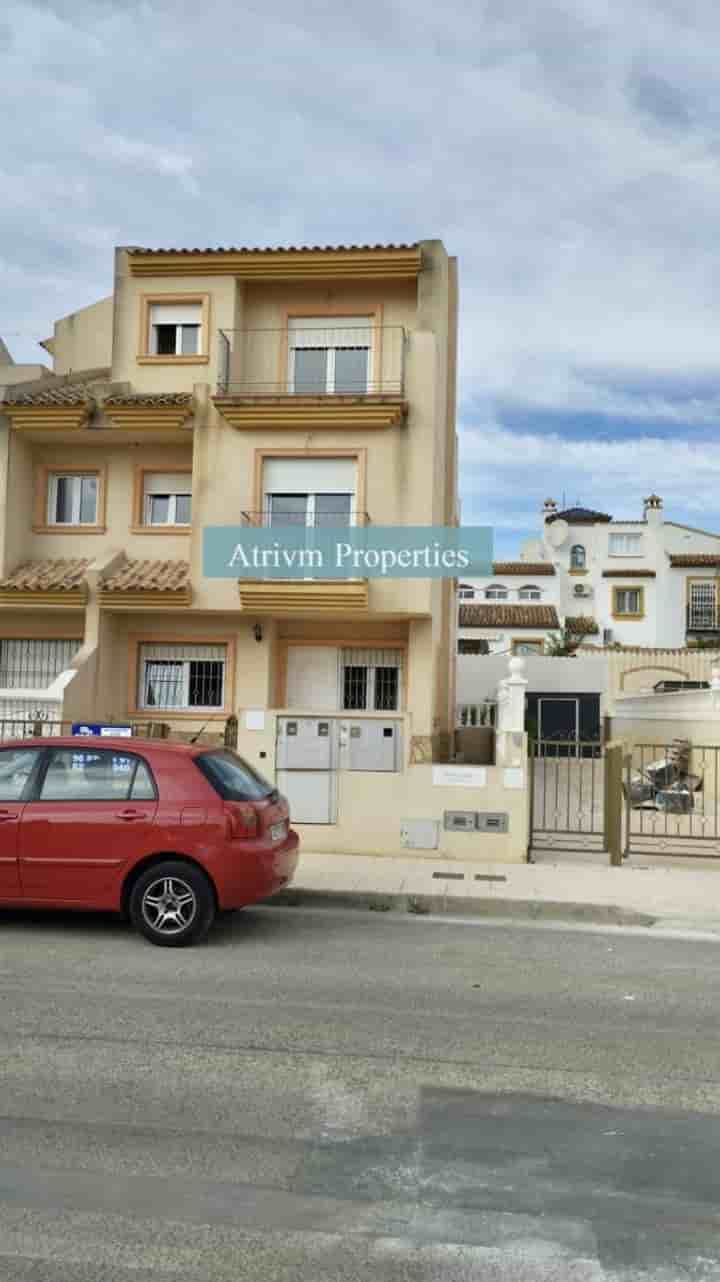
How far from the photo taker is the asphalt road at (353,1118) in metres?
3.43

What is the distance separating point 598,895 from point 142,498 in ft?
41.1

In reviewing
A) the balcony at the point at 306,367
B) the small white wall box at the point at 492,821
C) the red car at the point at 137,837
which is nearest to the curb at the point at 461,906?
the red car at the point at 137,837

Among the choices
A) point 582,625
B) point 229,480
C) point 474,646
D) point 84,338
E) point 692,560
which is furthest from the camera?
point 692,560

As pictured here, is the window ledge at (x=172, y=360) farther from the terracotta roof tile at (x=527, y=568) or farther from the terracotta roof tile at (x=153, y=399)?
the terracotta roof tile at (x=527, y=568)

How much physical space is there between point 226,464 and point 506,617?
3064cm

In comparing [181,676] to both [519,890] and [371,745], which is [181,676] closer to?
[371,745]

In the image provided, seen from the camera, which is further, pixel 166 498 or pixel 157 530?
pixel 166 498

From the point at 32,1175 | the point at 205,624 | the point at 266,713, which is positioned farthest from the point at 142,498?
the point at 32,1175

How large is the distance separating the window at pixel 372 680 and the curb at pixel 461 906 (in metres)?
9.11

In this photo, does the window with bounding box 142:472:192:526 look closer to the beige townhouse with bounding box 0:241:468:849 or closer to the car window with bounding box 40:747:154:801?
the beige townhouse with bounding box 0:241:468:849

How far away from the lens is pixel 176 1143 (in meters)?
4.19

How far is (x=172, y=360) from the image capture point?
18969 mm

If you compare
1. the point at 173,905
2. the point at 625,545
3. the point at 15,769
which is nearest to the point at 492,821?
the point at 173,905

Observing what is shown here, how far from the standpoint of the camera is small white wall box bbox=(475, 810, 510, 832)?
1168 cm
